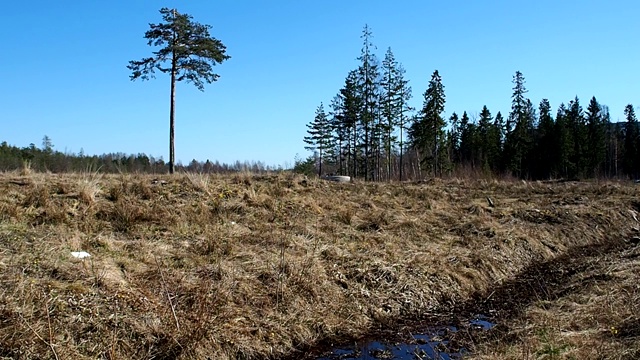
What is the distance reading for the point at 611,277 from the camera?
717 cm

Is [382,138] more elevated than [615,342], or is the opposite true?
[382,138]

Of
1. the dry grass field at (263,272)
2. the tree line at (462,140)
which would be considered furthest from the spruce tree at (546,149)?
the dry grass field at (263,272)

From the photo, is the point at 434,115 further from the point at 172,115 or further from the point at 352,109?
the point at 172,115

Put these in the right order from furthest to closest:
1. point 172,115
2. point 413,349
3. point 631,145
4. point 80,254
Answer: point 631,145
point 172,115
point 80,254
point 413,349

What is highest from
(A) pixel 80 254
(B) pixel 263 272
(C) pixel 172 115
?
(C) pixel 172 115

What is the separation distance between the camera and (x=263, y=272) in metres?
6.57

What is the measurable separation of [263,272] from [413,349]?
2.50 metres

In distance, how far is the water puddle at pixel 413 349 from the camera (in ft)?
17.0

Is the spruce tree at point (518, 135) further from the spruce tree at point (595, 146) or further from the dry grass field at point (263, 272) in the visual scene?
the dry grass field at point (263, 272)

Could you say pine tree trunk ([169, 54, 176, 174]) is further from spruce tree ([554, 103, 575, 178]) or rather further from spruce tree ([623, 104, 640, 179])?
spruce tree ([623, 104, 640, 179])

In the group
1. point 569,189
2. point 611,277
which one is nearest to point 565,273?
A: point 611,277

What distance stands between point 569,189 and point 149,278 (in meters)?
21.7

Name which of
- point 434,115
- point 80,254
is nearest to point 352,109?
point 434,115

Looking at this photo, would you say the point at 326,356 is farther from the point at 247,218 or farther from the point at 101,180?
the point at 101,180
